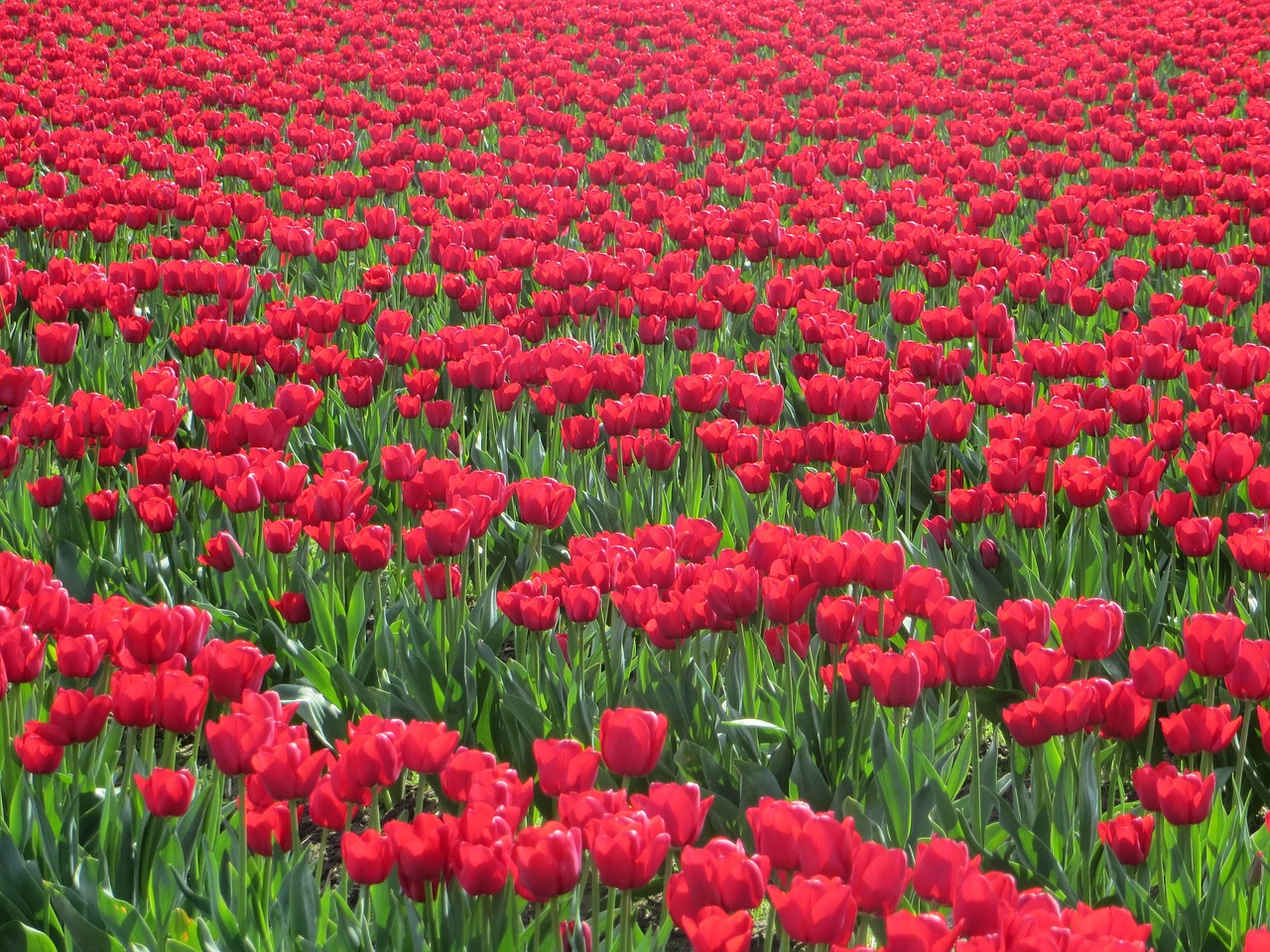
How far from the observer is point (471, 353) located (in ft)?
13.1

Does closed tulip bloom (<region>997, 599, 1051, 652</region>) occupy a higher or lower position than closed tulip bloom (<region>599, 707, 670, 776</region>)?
lower

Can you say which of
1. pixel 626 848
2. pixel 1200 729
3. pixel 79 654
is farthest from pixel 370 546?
pixel 1200 729

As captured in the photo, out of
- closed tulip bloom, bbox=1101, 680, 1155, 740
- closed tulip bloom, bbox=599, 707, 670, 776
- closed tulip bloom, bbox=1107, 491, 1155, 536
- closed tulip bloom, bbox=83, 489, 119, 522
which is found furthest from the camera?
closed tulip bloom, bbox=83, 489, 119, 522

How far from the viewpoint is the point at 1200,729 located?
6.63 ft

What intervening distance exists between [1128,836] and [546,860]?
3.03ft

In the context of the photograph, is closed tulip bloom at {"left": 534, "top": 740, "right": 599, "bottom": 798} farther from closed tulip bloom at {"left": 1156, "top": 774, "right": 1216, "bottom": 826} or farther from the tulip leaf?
closed tulip bloom at {"left": 1156, "top": 774, "right": 1216, "bottom": 826}

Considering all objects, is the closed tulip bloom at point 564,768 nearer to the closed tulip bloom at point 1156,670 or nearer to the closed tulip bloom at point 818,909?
the closed tulip bloom at point 818,909

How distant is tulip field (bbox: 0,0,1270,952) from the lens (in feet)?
5.79

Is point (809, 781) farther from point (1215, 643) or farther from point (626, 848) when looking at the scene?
point (626, 848)

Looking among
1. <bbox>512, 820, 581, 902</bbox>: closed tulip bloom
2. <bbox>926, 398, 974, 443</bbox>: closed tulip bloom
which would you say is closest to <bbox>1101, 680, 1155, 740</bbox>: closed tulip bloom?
<bbox>512, 820, 581, 902</bbox>: closed tulip bloom

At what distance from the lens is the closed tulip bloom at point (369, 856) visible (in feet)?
5.27

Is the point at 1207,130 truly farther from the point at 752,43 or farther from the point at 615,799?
the point at 615,799

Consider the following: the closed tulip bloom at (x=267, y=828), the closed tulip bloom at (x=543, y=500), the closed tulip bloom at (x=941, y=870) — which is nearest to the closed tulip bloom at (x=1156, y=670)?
the closed tulip bloom at (x=941, y=870)

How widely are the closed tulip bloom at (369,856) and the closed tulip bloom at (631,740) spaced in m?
0.33
